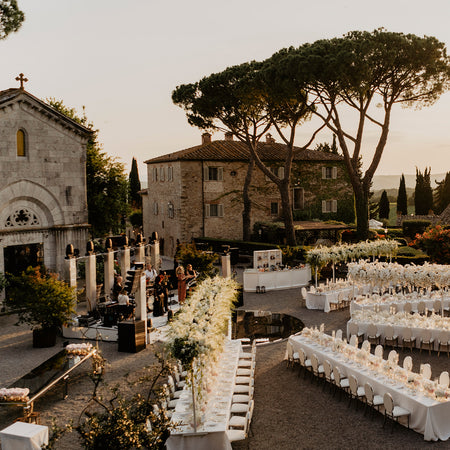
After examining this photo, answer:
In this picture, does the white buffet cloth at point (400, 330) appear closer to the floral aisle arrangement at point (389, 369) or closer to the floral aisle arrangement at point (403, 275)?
the floral aisle arrangement at point (389, 369)

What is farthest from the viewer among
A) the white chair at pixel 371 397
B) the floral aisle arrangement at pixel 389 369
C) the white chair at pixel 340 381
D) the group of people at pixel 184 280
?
the group of people at pixel 184 280

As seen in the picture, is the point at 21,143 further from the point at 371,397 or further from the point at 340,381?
the point at 371,397

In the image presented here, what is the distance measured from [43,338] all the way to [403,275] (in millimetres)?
13644

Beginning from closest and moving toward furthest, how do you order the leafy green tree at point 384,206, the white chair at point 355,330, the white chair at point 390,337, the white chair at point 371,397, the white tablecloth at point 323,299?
the white chair at point 371,397 < the white chair at point 390,337 < the white chair at point 355,330 < the white tablecloth at point 323,299 < the leafy green tree at point 384,206

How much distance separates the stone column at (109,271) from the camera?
2109 cm

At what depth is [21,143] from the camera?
24766 millimetres

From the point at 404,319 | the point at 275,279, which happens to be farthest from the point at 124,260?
the point at 404,319

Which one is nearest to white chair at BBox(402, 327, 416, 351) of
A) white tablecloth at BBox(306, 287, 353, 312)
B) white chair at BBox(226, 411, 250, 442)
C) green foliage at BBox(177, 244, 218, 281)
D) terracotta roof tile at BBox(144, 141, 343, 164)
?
white tablecloth at BBox(306, 287, 353, 312)

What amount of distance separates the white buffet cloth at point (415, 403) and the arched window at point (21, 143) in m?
18.2

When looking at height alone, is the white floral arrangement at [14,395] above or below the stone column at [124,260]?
below

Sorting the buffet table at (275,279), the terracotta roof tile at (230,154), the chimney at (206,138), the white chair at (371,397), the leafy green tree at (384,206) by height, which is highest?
the chimney at (206,138)

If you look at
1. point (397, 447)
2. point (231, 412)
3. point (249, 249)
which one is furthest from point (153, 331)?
point (249, 249)

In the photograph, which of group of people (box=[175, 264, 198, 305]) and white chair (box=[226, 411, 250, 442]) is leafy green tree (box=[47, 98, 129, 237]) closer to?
group of people (box=[175, 264, 198, 305])

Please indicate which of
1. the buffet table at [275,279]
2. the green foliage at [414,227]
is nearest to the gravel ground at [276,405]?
the buffet table at [275,279]
